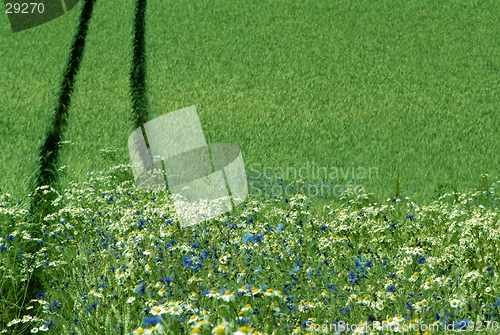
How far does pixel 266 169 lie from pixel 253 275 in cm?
477

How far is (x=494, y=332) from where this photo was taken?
269cm

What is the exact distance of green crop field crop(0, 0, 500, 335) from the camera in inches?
128

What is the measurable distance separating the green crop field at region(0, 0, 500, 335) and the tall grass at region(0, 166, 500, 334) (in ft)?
0.10

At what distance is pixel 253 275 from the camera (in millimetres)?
3910

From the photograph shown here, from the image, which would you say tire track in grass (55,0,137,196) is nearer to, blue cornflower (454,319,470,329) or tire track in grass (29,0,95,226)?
tire track in grass (29,0,95,226)

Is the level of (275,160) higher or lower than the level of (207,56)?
lower

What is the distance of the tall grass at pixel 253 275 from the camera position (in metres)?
2.84

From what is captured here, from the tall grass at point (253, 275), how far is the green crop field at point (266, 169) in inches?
1.2

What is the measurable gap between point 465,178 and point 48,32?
15.6m

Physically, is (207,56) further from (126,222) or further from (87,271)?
(87,271)

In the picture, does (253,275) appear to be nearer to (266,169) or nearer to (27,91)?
(266,169)

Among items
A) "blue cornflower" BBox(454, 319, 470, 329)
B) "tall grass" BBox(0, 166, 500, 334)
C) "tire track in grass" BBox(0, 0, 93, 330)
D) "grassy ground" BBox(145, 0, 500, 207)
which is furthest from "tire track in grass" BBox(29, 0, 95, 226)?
"blue cornflower" BBox(454, 319, 470, 329)

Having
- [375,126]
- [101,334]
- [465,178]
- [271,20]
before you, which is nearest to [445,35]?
[271,20]

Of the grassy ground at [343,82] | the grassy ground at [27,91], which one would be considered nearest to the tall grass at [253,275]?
the grassy ground at [27,91]
